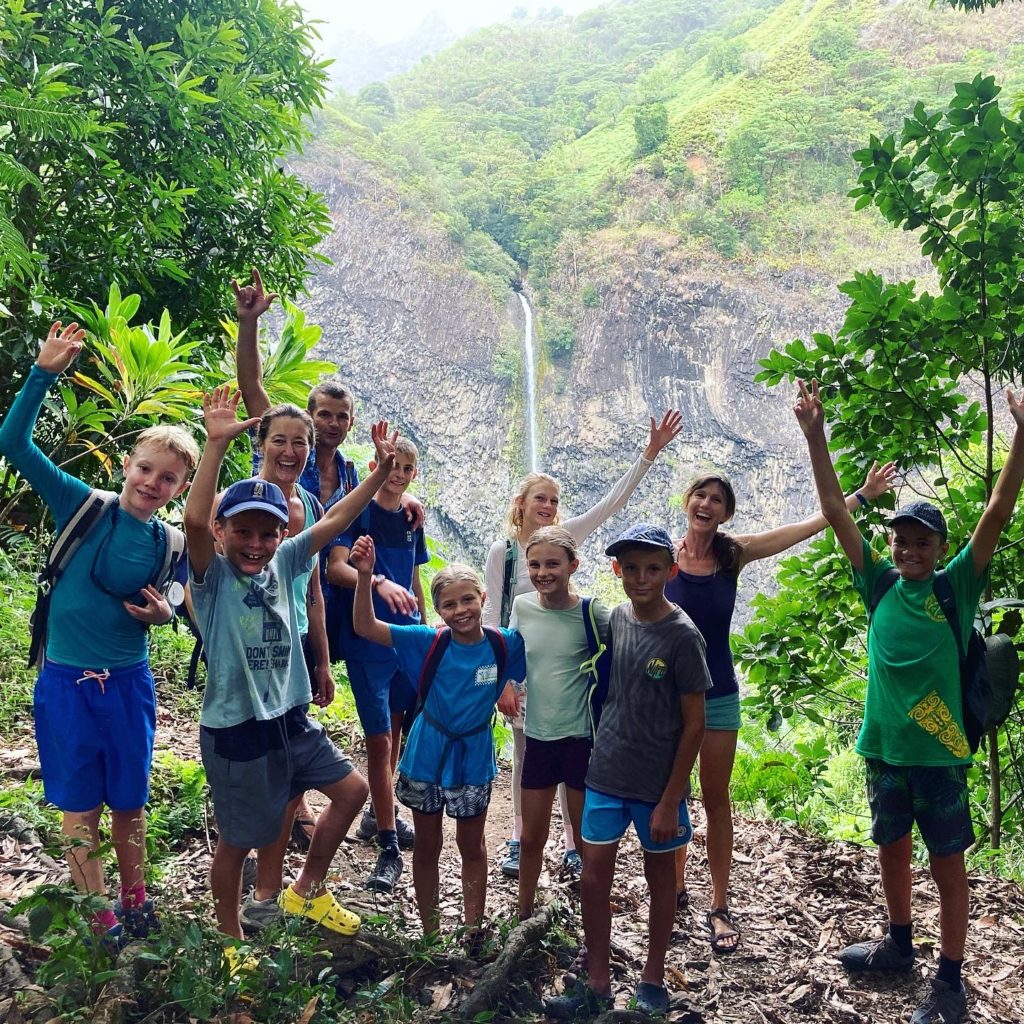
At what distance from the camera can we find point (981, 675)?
2.67 m

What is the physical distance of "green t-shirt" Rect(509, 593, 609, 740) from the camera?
8.88 feet

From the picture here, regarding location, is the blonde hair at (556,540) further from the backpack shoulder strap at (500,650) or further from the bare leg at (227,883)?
the bare leg at (227,883)

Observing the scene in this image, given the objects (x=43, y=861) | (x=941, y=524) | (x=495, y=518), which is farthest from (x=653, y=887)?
(x=495, y=518)

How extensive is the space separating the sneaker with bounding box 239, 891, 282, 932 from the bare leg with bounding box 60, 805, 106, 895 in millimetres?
422

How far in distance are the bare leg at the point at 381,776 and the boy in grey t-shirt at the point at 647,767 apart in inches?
38.7

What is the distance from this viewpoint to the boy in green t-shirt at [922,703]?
8.54 ft

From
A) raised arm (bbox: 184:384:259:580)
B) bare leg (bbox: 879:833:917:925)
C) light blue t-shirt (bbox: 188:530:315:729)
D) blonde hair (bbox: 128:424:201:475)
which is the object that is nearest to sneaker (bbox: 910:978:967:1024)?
bare leg (bbox: 879:833:917:925)

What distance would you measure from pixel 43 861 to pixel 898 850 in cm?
286

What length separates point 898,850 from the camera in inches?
109

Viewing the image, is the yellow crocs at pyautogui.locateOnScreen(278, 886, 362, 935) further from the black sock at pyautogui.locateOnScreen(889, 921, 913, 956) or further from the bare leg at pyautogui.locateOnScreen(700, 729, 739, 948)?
the black sock at pyautogui.locateOnScreen(889, 921, 913, 956)

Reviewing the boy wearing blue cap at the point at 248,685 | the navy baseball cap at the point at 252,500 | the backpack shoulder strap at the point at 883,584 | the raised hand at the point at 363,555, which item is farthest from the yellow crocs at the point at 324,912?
the backpack shoulder strap at the point at 883,584

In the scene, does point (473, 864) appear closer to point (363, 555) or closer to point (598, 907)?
point (598, 907)

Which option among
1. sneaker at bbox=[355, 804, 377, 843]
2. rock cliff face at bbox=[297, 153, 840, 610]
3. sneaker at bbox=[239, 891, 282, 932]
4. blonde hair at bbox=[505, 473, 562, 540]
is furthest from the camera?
rock cliff face at bbox=[297, 153, 840, 610]

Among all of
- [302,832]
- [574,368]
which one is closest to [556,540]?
[302,832]
